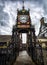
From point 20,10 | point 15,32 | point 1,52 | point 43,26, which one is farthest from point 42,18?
point 1,52

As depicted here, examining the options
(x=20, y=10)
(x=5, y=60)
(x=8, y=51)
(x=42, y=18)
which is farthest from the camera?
(x=42, y=18)

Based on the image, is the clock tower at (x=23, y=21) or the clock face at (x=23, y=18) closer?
the clock tower at (x=23, y=21)

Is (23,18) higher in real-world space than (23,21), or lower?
higher

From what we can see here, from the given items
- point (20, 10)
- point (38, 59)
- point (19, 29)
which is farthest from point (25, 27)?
point (38, 59)

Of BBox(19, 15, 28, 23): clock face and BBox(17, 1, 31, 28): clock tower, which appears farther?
BBox(19, 15, 28, 23): clock face

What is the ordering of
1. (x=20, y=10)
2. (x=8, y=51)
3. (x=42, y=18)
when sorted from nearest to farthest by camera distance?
(x=8, y=51), (x=20, y=10), (x=42, y=18)

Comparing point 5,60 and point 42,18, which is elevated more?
point 42,18

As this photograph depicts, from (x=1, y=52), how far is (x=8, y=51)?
0.88 metres

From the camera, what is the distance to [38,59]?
12375 millimetres

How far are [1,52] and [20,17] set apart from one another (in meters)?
7.86

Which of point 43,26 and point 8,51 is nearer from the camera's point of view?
point 8,51

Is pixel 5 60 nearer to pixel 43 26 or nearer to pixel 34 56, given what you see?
pixel 34 56

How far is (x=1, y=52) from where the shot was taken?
514 inches

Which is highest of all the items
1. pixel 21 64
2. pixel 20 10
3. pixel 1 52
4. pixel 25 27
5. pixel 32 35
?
pixel 20 10
